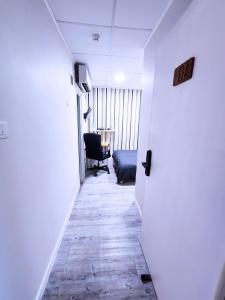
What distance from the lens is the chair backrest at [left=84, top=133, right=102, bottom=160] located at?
362cm

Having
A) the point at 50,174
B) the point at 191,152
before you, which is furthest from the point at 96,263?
the point at 191,152

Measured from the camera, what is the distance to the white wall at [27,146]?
0.83 meters

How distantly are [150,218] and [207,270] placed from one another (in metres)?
0.79

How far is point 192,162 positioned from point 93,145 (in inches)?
120

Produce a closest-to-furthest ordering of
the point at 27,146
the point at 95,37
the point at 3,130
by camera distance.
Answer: the point at 3,130
the point at 27,146
the point at 95,37

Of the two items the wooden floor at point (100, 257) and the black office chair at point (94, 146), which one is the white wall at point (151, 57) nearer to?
the wooden floor at point (100, 257)

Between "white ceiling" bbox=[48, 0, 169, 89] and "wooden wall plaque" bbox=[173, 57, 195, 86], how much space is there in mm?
803

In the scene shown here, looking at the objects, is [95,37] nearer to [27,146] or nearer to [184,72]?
[184,72]

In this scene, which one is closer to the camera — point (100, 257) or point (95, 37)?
point (100, 257)

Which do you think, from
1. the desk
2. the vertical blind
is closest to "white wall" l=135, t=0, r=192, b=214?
the desk

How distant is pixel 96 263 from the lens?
5.19ft

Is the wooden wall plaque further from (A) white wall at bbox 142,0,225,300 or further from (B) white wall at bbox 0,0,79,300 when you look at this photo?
(B) white wall at bbox 0,0,79,300

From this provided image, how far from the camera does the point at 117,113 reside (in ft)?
16.9

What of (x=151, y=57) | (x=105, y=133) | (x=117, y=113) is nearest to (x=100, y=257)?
(x=151, y=57)
